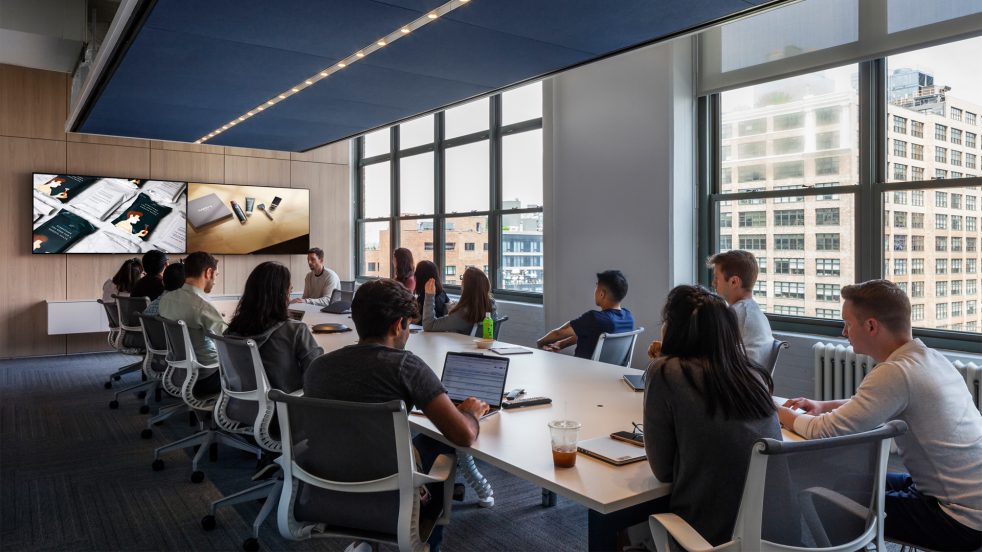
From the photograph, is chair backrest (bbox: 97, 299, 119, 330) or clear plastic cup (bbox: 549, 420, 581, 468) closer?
clear plastic cup (bbox: 549, 420, 581, 468)

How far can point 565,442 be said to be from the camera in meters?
1.82

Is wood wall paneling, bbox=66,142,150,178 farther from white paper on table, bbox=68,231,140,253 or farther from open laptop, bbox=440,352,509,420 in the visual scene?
open laptop, bbox=440,352,509,420

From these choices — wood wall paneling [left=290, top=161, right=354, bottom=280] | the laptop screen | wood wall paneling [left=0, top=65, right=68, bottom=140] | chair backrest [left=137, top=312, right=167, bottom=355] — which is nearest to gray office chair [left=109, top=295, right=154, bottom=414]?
chair backrest [left=137, top=312, right=167, bottom=355]

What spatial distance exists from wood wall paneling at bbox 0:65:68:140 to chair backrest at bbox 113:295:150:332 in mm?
3667

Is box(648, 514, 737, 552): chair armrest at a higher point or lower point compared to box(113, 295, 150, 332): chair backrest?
lower

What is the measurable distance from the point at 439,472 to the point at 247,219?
7.89 m

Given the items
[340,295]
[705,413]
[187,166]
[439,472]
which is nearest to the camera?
[705,413]

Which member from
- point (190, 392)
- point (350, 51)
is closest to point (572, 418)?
point (190, 392)

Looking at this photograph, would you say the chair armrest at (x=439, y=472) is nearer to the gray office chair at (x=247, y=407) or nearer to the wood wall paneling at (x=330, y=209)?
the gray office chair at (x=247, y=407)

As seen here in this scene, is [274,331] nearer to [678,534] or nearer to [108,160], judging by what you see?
[678,534]

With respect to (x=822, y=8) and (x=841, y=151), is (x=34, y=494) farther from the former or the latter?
(x=822, y=8)

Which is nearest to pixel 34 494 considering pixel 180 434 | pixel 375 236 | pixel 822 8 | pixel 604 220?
pixel 180 434

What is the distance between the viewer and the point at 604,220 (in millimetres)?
5871

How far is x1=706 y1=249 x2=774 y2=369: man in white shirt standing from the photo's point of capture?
312cm
